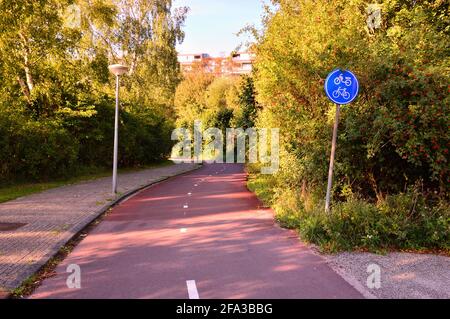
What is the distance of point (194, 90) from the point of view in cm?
6303

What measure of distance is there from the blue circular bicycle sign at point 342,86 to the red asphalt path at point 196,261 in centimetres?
294

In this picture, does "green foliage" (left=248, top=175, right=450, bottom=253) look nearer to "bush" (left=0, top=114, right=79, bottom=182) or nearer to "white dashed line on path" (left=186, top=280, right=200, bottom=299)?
"white dashed line on path" (left=186, top=280, right=200, bottom=299)

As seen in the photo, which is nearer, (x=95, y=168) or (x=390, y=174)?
(x=390, y=174)

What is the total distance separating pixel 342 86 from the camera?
8.21m

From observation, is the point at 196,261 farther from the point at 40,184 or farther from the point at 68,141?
the point at 68,141

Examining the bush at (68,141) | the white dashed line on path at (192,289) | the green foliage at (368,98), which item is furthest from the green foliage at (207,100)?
the white dashed line on path at (192,289)

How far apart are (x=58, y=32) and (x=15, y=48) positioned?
7.35 ft

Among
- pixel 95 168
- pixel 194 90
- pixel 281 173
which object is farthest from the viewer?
pixel 194 90

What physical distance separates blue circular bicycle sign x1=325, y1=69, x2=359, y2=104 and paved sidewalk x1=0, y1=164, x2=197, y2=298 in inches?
233

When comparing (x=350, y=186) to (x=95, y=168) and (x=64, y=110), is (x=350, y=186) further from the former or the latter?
(x=95, y=168)

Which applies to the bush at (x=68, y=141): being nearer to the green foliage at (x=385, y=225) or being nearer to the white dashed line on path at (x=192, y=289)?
the green foliage at (x=385, y=225)

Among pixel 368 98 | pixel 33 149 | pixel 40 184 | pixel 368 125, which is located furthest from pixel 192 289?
pixel 33 149
